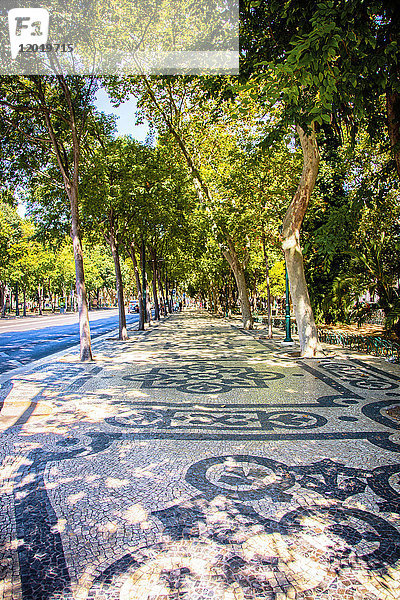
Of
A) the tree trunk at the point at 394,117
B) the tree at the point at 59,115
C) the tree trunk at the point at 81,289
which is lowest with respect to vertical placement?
the tree trunk at the point at 81,289

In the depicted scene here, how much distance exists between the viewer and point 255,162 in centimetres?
1087

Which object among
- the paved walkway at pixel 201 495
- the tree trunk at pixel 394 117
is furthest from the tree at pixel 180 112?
the paved walkway at pixel 201 495

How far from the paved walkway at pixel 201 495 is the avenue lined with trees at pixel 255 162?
152 inches

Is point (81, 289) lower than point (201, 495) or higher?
higher

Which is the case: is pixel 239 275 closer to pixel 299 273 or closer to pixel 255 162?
pixel 299 273

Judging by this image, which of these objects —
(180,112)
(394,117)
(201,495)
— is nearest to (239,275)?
(180,112)

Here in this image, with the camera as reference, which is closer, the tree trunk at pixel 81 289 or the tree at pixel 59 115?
the tree at pixel 59 115

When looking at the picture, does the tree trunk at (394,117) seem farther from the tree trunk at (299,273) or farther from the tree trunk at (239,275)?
the tree trunk at (239,275)

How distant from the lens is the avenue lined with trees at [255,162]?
21.6ft

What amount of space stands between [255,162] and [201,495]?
865 cm

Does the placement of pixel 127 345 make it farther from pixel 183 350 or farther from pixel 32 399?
pixel 32 399

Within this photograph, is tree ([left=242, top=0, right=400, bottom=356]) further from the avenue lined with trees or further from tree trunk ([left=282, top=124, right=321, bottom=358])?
tree trunk ([left=282, top=124, right=321, bottom=358])

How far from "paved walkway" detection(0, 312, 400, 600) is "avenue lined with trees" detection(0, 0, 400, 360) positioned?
385 centimetres

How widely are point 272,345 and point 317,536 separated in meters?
13.9
